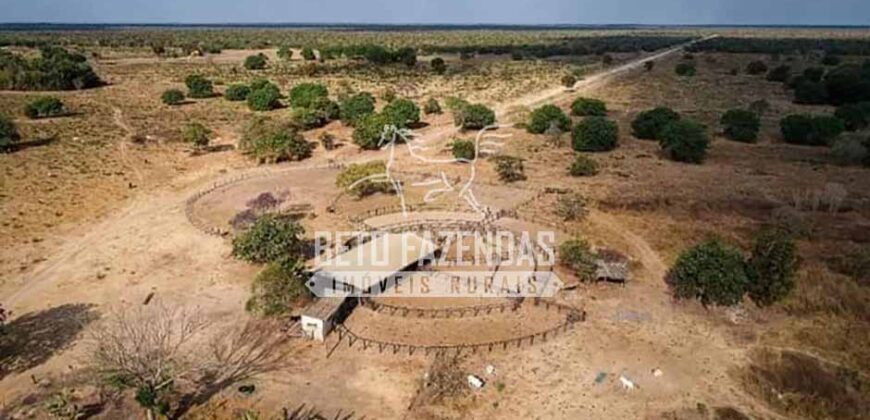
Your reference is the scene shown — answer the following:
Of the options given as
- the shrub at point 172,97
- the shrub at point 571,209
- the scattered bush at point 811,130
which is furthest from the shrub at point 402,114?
the scattered bush at point 811,130

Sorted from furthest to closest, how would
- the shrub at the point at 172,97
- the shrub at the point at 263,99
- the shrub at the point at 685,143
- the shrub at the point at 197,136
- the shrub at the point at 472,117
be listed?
the shrub at the point at 172,97 → the shrub at the point at 263,99 → the shrub at the point at 472,117 → the shrub at the point at 197,136 → the shrub at the point at 685,143

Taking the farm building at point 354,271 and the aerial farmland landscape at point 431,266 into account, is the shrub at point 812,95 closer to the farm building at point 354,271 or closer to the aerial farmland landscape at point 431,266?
the aerial farmland landscape at point 431,266

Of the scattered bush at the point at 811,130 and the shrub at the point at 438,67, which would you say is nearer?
the scattered bush at the point at 811,130

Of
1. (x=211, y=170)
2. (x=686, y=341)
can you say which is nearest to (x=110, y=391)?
(x=686, y=341)

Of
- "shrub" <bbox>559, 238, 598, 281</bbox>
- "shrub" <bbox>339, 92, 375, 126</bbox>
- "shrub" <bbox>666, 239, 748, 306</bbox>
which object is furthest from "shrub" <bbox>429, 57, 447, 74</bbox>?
"shrub" <bbox>666, 239, 748, 306</bbox>

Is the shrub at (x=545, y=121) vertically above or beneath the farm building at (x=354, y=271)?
above

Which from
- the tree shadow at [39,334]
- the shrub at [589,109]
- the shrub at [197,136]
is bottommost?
the tree shadow at [39,334]

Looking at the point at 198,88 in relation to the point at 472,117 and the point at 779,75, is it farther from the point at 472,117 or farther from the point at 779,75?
the point at 779,75
